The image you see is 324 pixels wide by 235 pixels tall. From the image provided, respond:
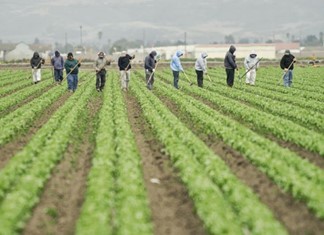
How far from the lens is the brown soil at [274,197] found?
7.16 m

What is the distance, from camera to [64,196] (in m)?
8.79

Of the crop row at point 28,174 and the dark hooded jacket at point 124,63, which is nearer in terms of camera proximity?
the crop row at point 28,174

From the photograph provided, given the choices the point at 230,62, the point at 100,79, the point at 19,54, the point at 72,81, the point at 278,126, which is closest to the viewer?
the point at 278,126

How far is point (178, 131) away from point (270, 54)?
385 feet

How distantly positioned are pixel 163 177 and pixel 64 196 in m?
2.12

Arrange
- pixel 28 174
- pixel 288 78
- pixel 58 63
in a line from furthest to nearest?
1. pixel 58 63
2. pixel 288 78
3. pixel 28 174

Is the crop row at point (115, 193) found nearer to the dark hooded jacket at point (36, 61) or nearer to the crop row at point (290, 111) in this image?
the crop row at point (290, 111)

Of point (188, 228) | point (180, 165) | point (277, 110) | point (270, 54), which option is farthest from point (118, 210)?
point (270, 54)

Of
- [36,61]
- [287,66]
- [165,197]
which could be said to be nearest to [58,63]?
[36,61]

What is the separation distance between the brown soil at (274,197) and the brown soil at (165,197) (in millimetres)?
1287

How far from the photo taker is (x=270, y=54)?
126 meters

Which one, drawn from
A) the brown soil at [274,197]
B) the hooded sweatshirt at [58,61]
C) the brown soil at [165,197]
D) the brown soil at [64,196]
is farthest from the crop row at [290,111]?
the hooded sweatshirt at [58,61]

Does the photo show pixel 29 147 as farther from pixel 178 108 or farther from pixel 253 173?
pixel 178 108

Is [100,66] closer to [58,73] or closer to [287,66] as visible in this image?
[58,73]
